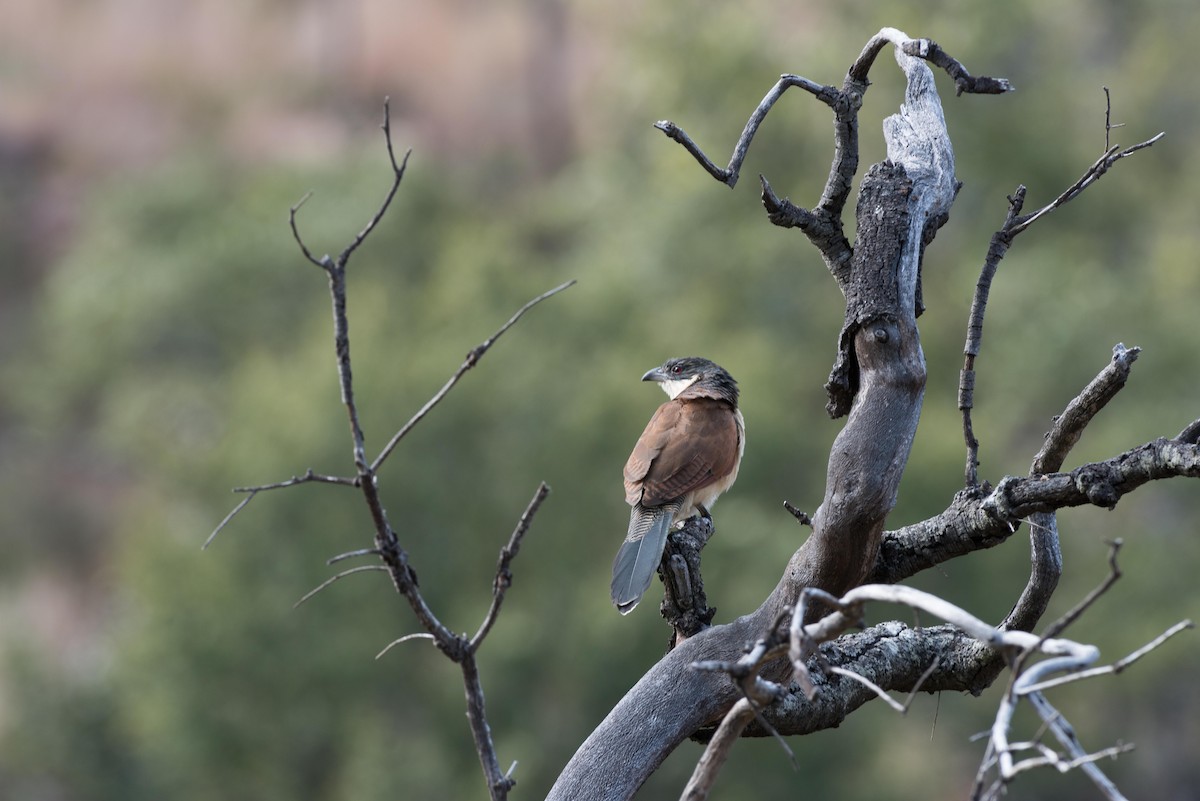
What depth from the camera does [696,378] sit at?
817 cm

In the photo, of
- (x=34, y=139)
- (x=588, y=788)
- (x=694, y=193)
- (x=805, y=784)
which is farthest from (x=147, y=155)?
(x=588, y=788)

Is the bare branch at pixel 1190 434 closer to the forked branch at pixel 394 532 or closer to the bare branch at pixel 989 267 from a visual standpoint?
the bare branch at pixel 989 267

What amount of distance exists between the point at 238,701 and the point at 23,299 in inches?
1642

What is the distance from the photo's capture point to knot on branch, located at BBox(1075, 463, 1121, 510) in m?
3.94

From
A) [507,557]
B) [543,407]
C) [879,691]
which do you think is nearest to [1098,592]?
[879,691]

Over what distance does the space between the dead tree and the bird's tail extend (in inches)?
20.3

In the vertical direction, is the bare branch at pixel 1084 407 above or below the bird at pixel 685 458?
below

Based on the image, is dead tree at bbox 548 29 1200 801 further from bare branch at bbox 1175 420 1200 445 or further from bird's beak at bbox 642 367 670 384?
bird's beak at bbox 642 367 670 384

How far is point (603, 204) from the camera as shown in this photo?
54.4m

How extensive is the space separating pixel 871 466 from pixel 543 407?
35.7 meters

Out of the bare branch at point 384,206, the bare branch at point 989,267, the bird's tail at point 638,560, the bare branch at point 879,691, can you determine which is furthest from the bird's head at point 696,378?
the bare branch at point 879,691

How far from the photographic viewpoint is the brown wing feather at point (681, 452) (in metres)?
6.96

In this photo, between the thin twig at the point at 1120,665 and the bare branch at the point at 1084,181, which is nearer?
the thin twig at the point at 1120,665

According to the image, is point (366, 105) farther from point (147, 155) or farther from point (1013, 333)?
point (1013, 333)
